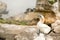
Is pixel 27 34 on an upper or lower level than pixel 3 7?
lower

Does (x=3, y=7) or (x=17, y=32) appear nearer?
(x=17, y=32)

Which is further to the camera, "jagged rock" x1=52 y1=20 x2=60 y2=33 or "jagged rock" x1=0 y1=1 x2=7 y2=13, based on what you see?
"jagged rock" x1=0 y1=1 x2=7 y2=13

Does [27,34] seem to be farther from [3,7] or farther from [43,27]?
[3,7]

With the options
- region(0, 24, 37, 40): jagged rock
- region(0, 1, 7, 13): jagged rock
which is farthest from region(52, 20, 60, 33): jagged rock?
region(0, 1, 7, 13): jagged rock

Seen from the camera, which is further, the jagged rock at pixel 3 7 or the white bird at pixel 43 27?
the jagged rock at pixel 3 7

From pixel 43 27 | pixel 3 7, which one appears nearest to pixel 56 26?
pixel 43 27

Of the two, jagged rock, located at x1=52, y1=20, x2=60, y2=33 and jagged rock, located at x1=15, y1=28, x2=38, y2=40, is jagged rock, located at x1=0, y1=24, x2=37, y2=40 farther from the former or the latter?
jagged rock, located at x1=52, y1=20, x2=60, y2=33

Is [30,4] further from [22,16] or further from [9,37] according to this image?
[9,37]

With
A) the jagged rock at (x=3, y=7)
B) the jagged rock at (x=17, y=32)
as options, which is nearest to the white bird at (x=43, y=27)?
the jagged rock at (x=17, y=32)

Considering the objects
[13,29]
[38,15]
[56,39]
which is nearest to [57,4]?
[38,15]

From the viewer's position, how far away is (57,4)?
286 cm

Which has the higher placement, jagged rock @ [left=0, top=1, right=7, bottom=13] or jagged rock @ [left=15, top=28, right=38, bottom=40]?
jagged rock @ [left=0, top=1, right=7, bottom=13]

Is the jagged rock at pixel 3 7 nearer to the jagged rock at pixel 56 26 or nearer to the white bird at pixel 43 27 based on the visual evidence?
the white bird at pixel 43 27

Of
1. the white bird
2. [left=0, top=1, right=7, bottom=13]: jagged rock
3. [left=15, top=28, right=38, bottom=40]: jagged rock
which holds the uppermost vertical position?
[left=0, top=1, right=7, bottom=13]: jagged rock
